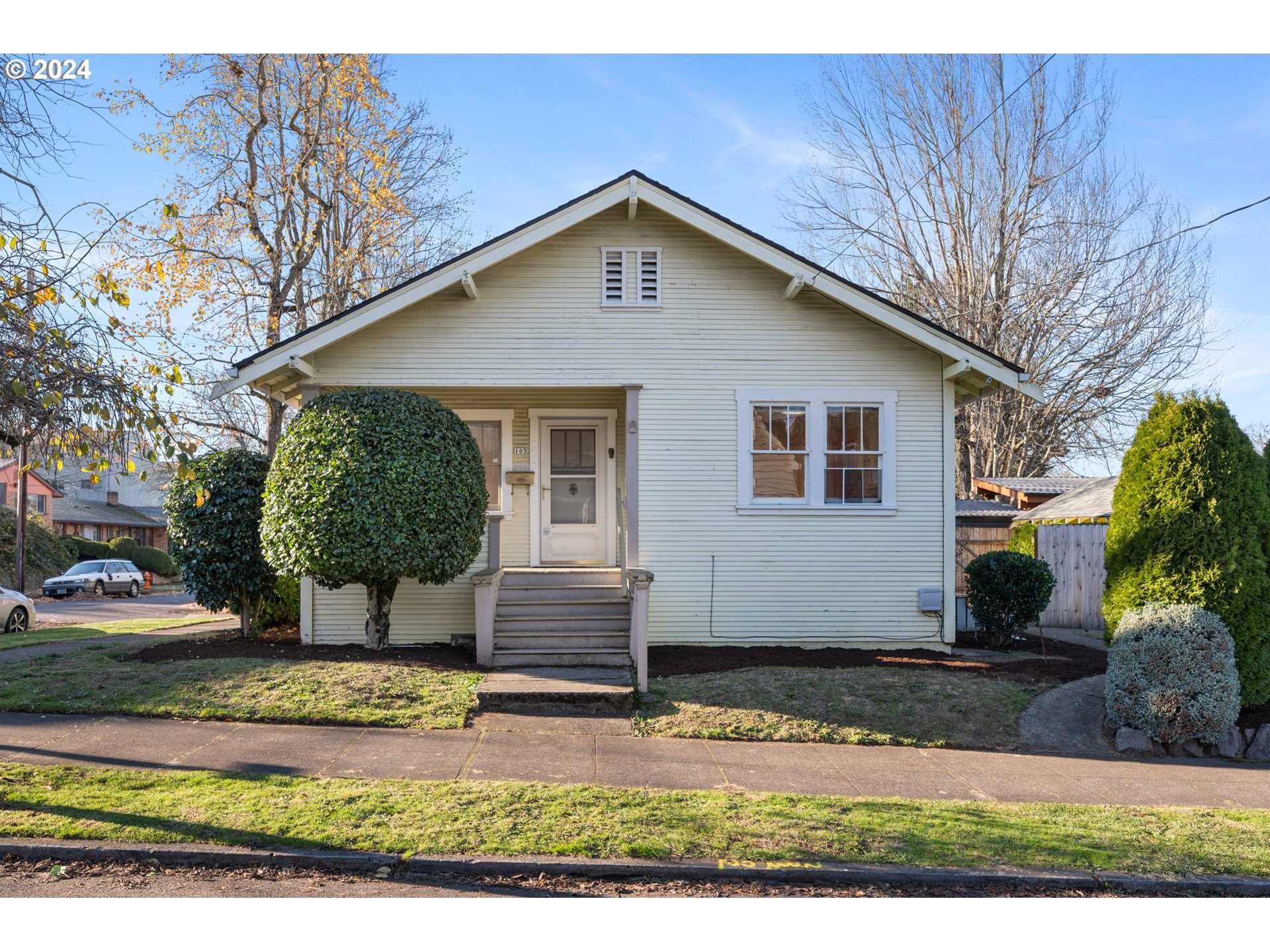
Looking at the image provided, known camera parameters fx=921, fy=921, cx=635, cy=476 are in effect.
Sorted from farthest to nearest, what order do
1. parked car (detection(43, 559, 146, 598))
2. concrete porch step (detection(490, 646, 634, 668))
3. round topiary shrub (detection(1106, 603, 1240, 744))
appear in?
parked car (detection(43, 559, 146, 598)) < concrete porch step (detection(490, 646, 634, 668)) < round topiary shrub (detection(1106, 603, 1240, 744))

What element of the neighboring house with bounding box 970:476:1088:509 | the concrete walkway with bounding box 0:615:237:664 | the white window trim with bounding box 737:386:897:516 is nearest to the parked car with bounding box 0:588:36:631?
the concrete walkway with bounding box 0:615:237:664

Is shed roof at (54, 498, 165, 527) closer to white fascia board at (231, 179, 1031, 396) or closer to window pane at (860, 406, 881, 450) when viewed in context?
white fascia board at (231, 179, 1031, 396)

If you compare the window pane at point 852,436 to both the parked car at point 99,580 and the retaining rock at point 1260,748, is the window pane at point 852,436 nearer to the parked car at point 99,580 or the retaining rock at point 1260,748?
the retaining rock at point 1260,748

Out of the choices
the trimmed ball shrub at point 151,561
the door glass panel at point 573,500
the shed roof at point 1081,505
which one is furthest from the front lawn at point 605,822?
the trimmed ball shrub at point 151,561

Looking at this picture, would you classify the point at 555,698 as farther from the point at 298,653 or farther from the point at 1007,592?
the point at 1007,592

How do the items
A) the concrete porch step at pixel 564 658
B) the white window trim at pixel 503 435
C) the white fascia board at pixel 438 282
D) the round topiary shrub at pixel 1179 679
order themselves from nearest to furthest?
the round topiary shrub at pixel 1179 679 → the concrete porch step at pixel 564 658 → the white fascia board at pixel 438 282 → the white window trim at pixel 503 435

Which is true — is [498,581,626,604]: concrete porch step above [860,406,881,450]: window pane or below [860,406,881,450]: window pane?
below

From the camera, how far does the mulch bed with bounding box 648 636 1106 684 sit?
11.2 meters

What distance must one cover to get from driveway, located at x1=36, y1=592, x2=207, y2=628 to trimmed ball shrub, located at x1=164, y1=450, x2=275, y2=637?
7222 mm

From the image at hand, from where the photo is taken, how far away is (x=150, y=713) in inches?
345

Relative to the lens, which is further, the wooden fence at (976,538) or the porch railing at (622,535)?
the wooden fence at (976,538)

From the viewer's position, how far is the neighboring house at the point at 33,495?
44688 mm

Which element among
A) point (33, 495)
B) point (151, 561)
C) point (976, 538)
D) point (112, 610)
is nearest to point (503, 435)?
point (976, 538)

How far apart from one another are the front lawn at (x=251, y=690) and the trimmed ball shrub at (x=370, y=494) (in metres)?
1.22
